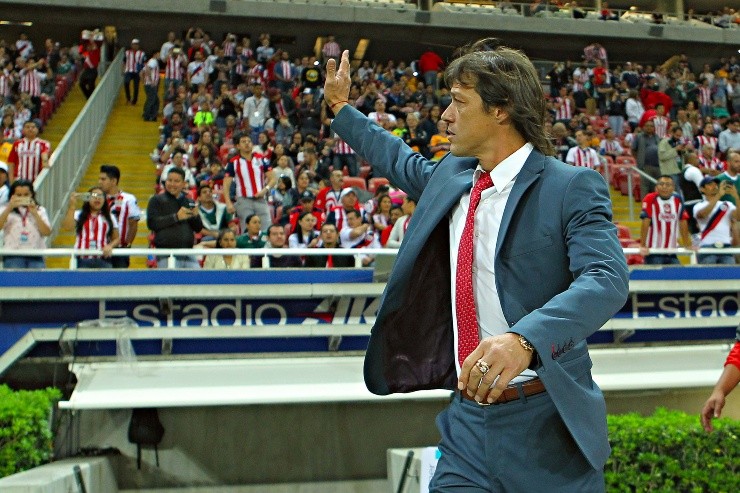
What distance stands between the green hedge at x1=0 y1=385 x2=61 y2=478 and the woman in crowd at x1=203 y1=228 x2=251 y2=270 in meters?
2.45

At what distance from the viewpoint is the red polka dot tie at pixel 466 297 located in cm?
281

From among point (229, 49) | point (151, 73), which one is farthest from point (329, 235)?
point (229, 49)

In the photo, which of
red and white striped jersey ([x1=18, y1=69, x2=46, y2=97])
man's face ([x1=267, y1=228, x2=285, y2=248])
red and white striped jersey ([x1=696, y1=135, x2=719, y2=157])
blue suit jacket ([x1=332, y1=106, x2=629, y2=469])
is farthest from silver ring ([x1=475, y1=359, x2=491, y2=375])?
red and white striped jersey ([x1=18, y1=69, x2=46, y2=97])

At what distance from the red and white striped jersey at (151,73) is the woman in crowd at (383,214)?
1018 cm

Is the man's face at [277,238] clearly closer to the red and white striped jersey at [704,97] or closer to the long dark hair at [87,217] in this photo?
the long dark hair at [87,217]

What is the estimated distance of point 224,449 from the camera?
30.3ft

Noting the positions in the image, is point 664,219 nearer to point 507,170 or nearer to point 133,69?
point 507,170

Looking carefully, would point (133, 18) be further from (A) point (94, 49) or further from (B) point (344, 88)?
(B) point (344, 88)

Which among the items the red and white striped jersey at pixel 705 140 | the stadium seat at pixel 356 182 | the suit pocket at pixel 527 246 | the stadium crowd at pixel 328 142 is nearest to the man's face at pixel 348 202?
the stadium crowd at pixel 328 142

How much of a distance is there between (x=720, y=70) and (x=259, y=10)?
40.3 ft

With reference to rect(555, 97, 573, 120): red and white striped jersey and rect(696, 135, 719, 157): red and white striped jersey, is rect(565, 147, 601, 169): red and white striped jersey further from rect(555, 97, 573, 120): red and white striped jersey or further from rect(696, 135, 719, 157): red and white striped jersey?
rect(555, 97, 573, 120): red and white striped jersey

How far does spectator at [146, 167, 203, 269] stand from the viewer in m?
9.69

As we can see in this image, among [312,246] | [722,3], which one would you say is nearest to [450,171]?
[312,246]

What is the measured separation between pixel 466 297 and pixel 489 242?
0.16m
